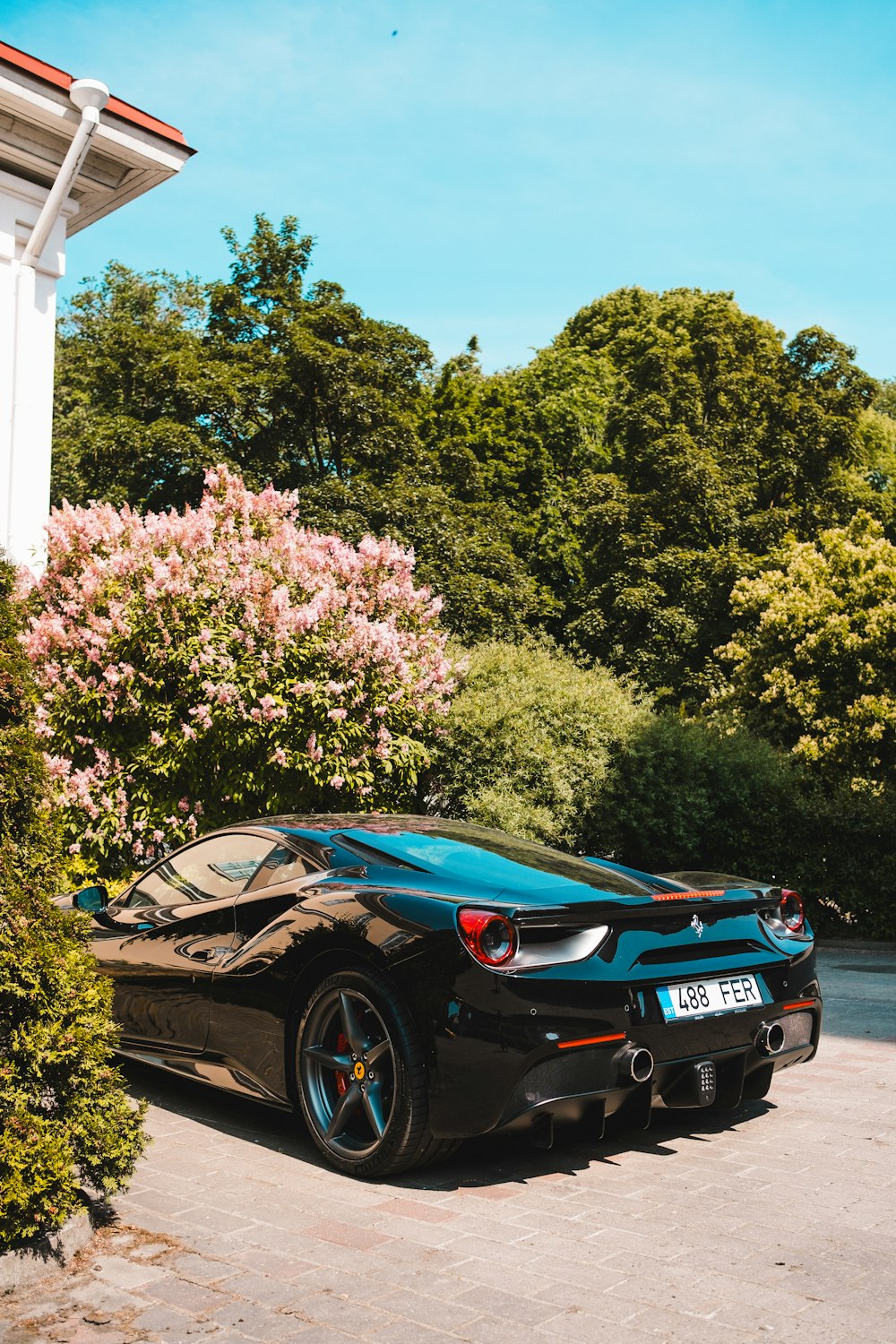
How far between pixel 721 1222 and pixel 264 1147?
186 cm

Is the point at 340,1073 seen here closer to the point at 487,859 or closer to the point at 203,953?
the point at 203,953

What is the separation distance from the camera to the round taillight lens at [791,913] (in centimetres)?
524

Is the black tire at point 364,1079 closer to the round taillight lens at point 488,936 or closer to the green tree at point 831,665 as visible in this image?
the round taillight lens at point 488,936

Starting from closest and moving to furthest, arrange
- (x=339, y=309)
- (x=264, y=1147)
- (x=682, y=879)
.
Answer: (x=264, y=1147) → (x=682, y=879) → (x=339, y=309)

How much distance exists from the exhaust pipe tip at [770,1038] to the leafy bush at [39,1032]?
2405 mm

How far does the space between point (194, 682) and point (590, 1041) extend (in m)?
6.68

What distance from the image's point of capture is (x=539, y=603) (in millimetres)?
28891

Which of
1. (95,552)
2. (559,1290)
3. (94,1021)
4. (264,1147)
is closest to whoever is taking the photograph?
(559,1290)

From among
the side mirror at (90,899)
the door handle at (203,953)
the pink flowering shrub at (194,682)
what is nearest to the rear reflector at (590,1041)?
the door handle at (203,953)

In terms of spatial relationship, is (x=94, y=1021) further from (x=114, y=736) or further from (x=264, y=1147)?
(x=114, y=736)

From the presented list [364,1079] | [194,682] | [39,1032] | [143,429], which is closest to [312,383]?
[143,429]

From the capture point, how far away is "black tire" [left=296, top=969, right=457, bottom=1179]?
418 cm

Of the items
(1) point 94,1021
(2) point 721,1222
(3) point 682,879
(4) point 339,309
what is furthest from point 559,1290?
(4) point 339,309

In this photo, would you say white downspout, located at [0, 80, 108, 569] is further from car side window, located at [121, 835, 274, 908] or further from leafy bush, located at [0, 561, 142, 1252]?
leafy bush, located at [0, 561, 142, 1252]
